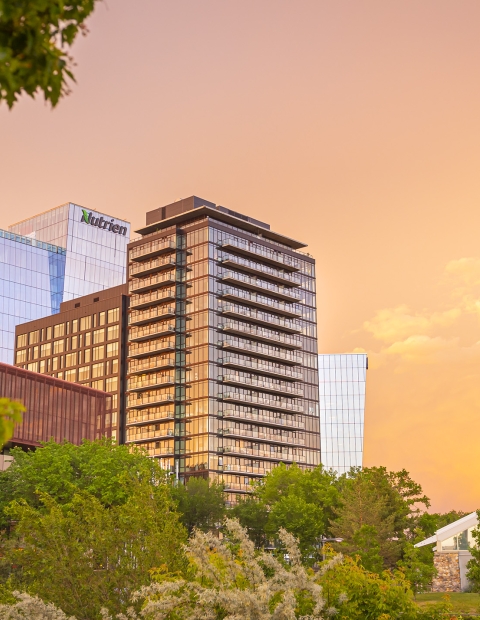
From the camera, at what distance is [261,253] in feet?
531

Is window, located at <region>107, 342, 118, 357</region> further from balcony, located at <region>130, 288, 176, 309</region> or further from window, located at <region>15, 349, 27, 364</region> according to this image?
window, located at <region>15, 349, 27, 364</region>

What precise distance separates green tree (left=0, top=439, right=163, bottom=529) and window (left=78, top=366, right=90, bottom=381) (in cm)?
8239

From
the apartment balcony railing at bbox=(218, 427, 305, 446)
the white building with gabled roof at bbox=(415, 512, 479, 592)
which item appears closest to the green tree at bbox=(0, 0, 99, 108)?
the white building with gabled roof at bbox=(415, 512, 479, 592)

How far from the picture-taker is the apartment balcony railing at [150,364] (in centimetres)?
15062

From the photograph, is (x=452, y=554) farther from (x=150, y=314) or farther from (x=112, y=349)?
A: (x=112, y=349)

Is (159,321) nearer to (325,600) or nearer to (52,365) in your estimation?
(52,365)

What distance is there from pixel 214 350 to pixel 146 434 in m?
19.2

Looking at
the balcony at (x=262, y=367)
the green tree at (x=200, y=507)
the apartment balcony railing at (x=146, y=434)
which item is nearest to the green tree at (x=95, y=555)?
the green tree at (x=200, y=507)

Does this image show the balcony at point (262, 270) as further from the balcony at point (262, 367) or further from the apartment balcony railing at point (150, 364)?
the apartment balcony railing at point (150, 364)

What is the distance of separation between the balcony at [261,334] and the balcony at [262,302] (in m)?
4.03

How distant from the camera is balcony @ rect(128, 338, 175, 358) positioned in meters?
151

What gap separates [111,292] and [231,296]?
93.1 feet

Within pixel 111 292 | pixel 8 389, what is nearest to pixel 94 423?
pixel 8 389

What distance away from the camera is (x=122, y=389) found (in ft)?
522
